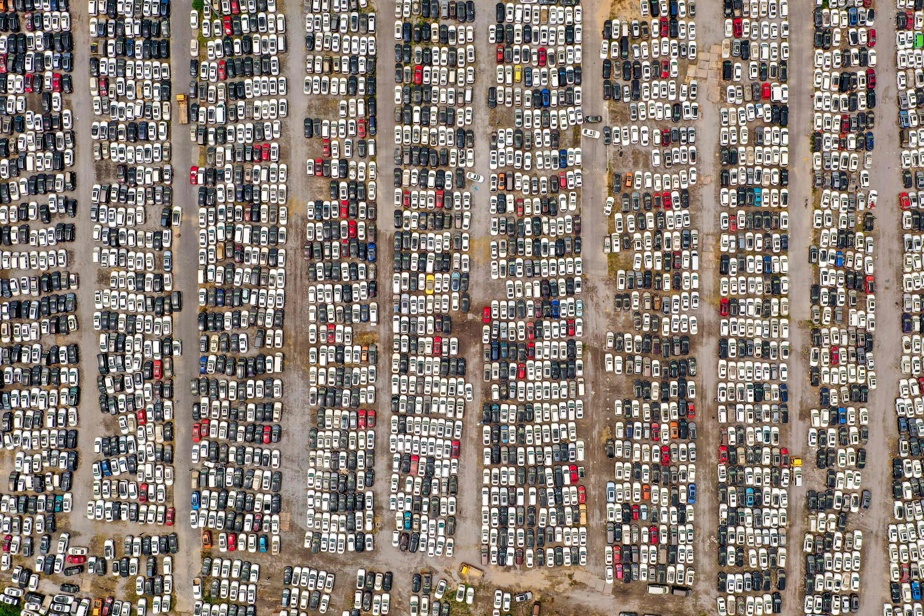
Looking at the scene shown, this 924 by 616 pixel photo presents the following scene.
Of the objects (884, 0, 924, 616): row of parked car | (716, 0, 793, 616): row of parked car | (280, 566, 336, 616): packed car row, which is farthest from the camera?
(280, 566, 336, 616): packed car row

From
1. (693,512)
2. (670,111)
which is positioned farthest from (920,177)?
(693,512)

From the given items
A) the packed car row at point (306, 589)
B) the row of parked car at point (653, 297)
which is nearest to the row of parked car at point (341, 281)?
the packed car row at point (306, 589)

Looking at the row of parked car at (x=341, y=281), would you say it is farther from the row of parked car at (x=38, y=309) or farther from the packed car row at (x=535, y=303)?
the row of parked car at (x=38, y=309)

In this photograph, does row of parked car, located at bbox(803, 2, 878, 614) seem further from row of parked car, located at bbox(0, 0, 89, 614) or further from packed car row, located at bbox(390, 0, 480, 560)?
row of parked car, located at bbox(0, 0, 89, 614)

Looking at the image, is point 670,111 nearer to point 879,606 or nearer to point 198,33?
point 198,33

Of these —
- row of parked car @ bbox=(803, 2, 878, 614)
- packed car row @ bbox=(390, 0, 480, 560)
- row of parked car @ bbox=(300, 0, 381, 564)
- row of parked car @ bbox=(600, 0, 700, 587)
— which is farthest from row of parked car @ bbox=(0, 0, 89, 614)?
row of parked car @ bbox=(803, 2, 878, 614)

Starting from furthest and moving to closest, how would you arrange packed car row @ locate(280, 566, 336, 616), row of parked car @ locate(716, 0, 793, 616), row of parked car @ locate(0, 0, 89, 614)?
1. row of parked car @ locate(0, 0, 89, 614)
2. packed car row @ locate(280, 566, 336, 616)
3. row of parked car @ locate(716, 0, 793, 616)
